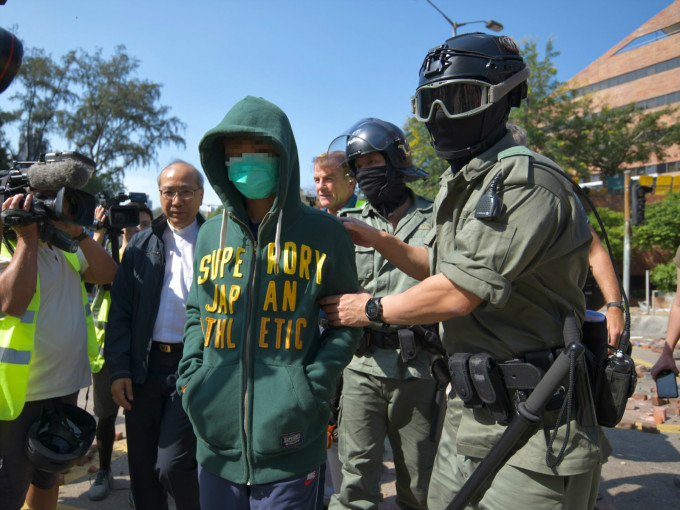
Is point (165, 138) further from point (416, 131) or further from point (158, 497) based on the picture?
point (158, 497)

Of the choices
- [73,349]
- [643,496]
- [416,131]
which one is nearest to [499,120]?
[73,349]

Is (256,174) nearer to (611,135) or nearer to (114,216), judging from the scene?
(114,216)

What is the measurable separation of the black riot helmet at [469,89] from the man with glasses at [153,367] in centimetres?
170

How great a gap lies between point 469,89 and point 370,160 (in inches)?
59.7

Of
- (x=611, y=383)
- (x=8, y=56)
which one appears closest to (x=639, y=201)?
(x=611, y=383)

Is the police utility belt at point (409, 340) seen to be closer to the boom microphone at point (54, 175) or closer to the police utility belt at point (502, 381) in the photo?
the police utility belt at point (502, 381)

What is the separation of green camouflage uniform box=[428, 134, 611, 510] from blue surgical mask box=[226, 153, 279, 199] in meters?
0.73

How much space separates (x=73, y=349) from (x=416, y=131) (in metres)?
22.9

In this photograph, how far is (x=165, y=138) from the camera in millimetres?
34062

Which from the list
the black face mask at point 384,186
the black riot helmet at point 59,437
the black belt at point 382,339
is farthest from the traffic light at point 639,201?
the black riot helmet at point 59,437

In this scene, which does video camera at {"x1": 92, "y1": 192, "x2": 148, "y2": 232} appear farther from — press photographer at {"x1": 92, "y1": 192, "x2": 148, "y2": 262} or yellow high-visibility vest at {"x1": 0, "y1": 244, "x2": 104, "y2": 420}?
yellow high-visibility vest at {"x1": 0, "y1": 244, "x2": 104, "y2": 420}

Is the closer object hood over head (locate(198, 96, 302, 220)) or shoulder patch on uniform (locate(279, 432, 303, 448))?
shoulder patch on uniform (locate(279, 432, 303, 448))

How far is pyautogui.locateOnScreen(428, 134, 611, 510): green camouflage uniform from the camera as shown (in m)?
1.77

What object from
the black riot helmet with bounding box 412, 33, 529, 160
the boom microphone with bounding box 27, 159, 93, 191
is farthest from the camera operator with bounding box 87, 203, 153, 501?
the black riot helmet with bounding box 412, 33, 529, 160
